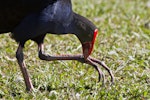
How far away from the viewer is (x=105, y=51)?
6.92 metres

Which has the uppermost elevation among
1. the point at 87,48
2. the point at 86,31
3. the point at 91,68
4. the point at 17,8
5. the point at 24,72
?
the point at 17,8

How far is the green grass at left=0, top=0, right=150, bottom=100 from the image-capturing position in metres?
5.69

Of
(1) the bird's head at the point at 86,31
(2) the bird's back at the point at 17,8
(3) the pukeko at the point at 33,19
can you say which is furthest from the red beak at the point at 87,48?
(2) the bird's back at the point at 17,8

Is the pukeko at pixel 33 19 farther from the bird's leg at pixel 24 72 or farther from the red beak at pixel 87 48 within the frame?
the red beak at pixel 87 48

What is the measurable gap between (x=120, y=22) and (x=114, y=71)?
6.44ft

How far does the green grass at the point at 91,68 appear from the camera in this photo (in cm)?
569

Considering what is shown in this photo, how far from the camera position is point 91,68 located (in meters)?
6.50

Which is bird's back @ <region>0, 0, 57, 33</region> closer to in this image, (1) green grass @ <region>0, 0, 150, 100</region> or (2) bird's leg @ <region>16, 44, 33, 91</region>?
(2) bird's leg @ <region>16, 44, 33, 91</region>

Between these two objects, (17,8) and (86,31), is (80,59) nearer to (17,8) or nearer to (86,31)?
(86,31)

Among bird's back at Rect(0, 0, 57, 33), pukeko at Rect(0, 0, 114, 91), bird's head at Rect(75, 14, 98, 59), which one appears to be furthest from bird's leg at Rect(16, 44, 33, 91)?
bird's head at Rect(75, 14, 98, 59)

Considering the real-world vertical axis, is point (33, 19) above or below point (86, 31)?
above

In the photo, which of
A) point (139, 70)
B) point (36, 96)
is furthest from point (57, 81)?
point (139, 70)

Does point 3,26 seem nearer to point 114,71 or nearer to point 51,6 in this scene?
point 51,6

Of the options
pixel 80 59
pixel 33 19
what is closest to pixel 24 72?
pixel 33 19
